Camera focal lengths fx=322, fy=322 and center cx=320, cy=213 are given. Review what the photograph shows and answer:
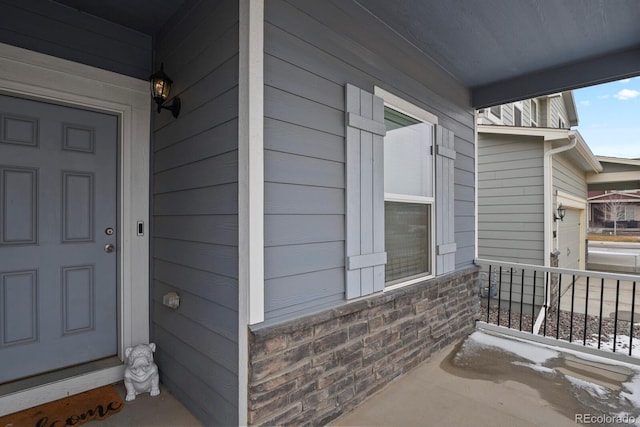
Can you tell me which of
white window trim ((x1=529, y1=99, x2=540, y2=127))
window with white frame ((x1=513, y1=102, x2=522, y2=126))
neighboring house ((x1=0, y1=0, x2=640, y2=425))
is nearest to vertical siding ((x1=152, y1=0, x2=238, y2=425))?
neighboring house ((x1=0, y1=0, x2=640, y2=425))

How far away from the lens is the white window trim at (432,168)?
2.39 meters

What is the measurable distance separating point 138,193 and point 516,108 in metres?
8.38

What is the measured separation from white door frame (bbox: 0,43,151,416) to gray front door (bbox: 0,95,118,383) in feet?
0.25

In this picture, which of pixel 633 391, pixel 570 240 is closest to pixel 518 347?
pixel 633 391

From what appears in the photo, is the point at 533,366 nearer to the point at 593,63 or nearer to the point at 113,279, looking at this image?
the point at 593,63

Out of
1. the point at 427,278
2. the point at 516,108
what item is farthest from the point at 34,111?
the point at 516,108

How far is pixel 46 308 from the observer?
2016 mm

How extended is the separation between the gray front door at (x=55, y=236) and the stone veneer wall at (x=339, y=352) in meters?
1.38

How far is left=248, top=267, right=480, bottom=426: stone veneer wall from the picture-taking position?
159cm

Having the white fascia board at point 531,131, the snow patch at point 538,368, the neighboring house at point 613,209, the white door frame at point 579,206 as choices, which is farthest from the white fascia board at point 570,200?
the neighboring house at point 613,209

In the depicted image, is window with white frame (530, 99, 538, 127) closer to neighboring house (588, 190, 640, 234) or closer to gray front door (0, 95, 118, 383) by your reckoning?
gray front door (0, 95, 118, 383)

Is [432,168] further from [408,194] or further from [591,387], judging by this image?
[591,387]

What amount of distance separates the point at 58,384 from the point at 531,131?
6.22m

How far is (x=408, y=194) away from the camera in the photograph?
8.62ft
